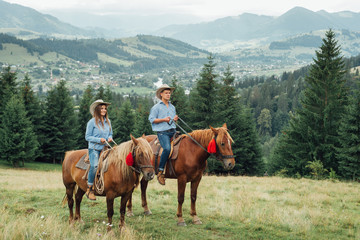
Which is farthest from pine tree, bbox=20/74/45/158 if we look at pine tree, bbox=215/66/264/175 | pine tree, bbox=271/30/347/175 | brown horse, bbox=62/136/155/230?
brown horse, bbox=62/136/155/230

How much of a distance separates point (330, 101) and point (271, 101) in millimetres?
122990

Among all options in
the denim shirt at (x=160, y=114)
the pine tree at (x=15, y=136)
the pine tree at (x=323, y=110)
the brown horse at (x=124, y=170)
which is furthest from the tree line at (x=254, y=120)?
the brown horse at (x=124, y=170)

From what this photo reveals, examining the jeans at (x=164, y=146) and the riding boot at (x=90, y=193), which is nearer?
the riding boot at (x=90, y=193)

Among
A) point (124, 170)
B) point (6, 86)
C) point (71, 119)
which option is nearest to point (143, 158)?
point (124, 170)

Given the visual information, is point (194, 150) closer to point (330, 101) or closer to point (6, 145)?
point (330, 101)

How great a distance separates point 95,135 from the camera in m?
7.79

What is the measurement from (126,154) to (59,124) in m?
44.8

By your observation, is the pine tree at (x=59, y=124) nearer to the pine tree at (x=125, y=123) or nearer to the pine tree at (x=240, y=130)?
the pine tree at (x=125, y=123)

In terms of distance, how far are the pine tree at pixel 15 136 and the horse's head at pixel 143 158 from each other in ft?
117

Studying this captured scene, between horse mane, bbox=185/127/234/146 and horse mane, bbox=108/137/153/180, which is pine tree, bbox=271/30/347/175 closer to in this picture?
horse mane, bbox=185/127/234/146

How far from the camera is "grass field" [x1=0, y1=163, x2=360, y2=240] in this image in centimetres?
680

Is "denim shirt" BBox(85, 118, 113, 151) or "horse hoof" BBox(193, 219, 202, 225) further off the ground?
"denim shirt" BBox(85, 118, 113, 151)

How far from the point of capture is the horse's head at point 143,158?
22.4 ft

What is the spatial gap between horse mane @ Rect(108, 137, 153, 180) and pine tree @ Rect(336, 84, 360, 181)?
24197 millimetres
